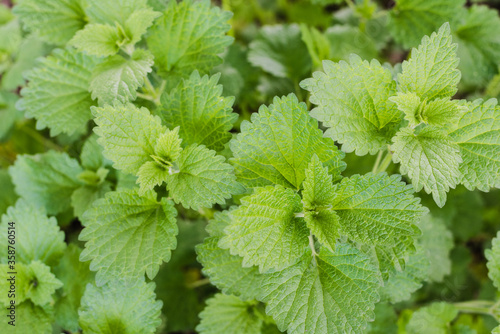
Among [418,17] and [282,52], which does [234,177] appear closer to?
[282,52]

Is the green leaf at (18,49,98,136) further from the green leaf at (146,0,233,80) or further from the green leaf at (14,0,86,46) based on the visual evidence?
the green leaf at (146,0,233,80)

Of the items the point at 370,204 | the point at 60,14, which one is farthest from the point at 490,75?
the point at 60,14

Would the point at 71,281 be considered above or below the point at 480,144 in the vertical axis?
below

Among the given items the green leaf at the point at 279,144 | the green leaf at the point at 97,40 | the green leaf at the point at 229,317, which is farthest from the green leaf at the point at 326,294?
the green leaf at the point at 97,40

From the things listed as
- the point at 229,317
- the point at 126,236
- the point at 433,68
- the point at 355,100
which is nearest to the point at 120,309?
the point at 126,236

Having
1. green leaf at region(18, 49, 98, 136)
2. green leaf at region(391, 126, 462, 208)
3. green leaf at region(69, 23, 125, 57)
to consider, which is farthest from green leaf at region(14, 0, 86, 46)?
green leaf at region(391, 126, 462, 208)

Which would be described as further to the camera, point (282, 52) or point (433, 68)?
point (282, 52)

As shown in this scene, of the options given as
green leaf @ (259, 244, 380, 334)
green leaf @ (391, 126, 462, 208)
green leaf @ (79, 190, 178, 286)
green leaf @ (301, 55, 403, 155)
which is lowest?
green leaf @ (259, 244, 380, 334)
